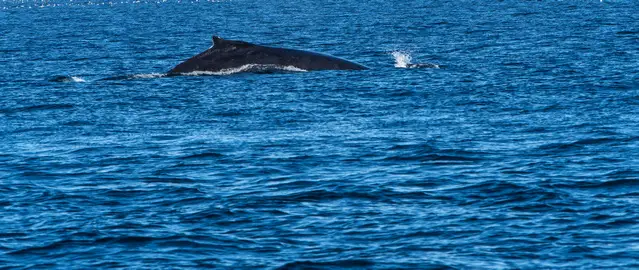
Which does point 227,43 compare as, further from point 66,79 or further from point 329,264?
point 329,264

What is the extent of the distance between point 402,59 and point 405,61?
3.32 feet

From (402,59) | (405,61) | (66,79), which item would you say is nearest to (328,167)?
(66,79)

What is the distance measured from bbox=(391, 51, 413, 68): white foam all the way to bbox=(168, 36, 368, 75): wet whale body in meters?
4.09

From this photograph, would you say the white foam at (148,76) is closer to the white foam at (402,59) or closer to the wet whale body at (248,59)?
the wet whale body at (248,59)

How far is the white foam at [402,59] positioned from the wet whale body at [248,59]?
4093 millimetres

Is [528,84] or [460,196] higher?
[528,84]

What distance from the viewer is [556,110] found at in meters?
28.8

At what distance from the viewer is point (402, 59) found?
149 feet

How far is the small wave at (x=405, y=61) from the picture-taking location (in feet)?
136

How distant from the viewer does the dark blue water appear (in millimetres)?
16141

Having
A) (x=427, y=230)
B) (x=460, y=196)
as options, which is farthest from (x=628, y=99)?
(x=427, y=230)

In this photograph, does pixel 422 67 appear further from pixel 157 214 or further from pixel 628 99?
pixel 157 214

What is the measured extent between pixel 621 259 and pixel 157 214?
7260mm

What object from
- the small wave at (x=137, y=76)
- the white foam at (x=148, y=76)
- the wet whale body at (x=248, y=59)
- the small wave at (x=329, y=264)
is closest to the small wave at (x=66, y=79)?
the small wave at (x=137, y=76)
